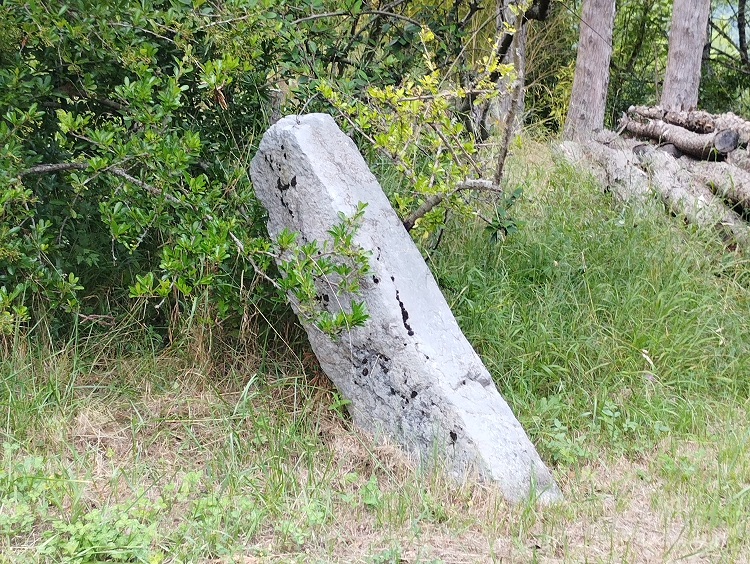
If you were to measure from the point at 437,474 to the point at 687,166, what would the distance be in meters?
4.33

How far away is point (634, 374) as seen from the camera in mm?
4023

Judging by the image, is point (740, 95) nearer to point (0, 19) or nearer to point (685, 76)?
point (685, 76)

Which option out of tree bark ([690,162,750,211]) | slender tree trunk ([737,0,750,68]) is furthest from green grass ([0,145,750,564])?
slender tree trunk ([737,0,750,68])

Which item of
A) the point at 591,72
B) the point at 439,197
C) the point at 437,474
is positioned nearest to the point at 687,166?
the point at 439,197

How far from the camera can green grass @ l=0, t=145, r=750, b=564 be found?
2.81 m

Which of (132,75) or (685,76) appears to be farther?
(685,76)

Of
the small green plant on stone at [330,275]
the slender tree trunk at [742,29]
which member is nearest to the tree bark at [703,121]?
the small green plant on stone at [330,275]

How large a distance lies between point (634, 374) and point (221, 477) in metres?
2.22

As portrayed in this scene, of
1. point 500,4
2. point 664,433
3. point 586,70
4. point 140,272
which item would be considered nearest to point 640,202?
point 500,4

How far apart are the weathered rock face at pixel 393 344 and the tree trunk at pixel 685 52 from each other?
23.2 ft

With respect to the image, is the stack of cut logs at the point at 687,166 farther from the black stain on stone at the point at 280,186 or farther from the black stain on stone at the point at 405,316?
the black stain on stone at the point at 280,186

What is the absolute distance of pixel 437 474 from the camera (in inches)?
125

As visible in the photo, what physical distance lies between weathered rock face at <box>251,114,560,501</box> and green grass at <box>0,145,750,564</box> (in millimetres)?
141

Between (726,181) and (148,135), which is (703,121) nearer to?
(726,181)
